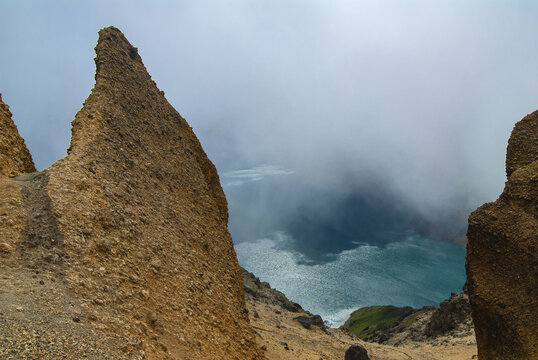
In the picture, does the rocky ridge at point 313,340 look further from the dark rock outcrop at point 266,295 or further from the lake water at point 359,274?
the lake water at point 359,274

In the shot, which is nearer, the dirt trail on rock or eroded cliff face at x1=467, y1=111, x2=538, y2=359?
the dirt trail on rock

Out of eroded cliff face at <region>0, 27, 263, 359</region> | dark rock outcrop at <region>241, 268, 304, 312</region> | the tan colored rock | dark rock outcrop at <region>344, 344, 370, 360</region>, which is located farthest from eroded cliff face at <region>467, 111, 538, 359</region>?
dark rock outcrop at <region>241, 268, 304, 312</region>

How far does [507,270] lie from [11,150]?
1759 cm

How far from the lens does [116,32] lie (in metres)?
16.6

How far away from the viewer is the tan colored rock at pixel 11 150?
11.4m

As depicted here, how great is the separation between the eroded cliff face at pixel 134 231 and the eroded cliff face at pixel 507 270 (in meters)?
8.48

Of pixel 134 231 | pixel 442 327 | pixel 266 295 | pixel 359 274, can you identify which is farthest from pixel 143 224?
pixel 359 274

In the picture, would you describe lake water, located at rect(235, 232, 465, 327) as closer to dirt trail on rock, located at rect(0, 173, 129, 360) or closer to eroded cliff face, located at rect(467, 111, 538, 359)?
eroded cliff face, located at rect(467, 111, 538, 359)

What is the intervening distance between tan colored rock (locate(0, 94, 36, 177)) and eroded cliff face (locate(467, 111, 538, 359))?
53.6 ft

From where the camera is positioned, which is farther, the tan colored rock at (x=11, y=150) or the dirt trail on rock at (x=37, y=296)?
the tan colored rock at (x=11, y=150)

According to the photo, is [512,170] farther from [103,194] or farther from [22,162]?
[22,162]

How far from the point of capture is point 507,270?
534 inches

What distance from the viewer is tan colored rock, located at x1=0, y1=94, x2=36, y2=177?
37.4 ft

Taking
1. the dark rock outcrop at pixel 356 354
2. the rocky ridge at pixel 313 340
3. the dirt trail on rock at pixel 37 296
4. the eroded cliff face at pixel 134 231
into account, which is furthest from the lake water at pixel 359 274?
the dirt trail on rock at pixel 37 296
